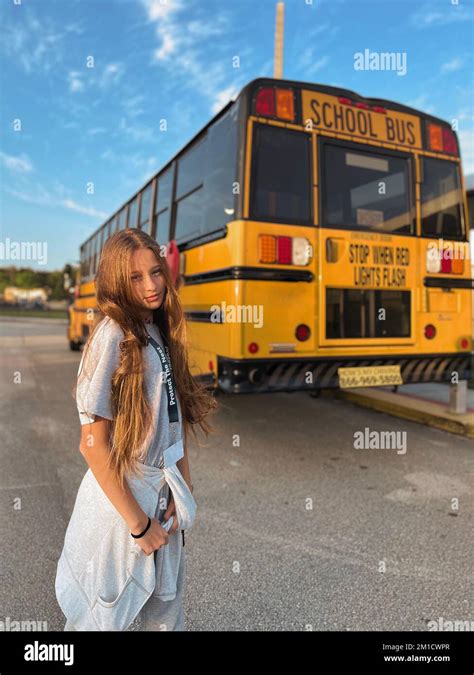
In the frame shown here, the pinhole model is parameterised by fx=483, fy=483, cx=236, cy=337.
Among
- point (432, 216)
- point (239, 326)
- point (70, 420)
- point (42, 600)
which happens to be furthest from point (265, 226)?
point (70, 420)

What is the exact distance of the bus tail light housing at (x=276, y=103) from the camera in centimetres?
386

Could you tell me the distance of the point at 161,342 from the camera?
1592 millimetres

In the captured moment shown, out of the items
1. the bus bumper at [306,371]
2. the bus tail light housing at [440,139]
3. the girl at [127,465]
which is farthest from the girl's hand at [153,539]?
the bus tail light housing at [440,139]

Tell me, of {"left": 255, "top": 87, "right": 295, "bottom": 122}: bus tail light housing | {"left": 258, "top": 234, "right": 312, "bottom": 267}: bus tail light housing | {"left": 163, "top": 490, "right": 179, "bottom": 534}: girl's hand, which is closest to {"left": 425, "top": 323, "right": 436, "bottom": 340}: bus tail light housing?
{"left": 258, "top": 234, "right": 312, "bottom": 267}: bus tail light housing

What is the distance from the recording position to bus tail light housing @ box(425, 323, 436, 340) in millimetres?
4551

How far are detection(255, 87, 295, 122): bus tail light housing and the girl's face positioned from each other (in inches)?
112

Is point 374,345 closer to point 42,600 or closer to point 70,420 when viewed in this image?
point 42,600

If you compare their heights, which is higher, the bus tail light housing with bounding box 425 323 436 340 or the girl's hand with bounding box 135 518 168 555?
the bus tail light housing with bounding box 425 323 436 340

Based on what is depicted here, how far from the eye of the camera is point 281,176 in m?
3.99

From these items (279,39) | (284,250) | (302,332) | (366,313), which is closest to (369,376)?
(366,313)

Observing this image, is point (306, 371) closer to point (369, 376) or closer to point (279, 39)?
point (369, 376)

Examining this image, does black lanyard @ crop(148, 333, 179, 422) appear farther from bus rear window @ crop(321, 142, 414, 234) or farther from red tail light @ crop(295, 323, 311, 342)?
bus rear window @ crop(321, 142, 414, 234)

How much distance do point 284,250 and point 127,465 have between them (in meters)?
2.83

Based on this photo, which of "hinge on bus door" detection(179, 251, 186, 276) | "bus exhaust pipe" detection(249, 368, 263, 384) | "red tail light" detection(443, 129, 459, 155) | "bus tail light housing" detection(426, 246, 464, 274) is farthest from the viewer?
"hinge on bus door" detection(179, 251, 186, 276)
